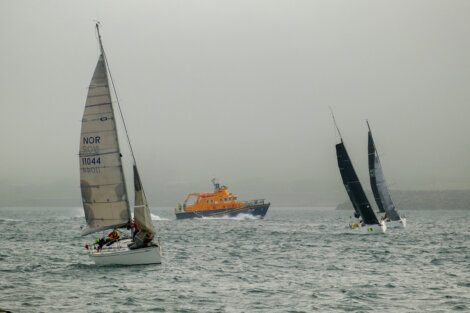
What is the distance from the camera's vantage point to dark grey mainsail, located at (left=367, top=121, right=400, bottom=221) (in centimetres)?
7594

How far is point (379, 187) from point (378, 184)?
1.09 feet

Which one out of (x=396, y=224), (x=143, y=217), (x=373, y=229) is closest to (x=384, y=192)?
(x=396, y=224)

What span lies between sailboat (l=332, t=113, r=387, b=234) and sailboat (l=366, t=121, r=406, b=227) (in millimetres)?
8066

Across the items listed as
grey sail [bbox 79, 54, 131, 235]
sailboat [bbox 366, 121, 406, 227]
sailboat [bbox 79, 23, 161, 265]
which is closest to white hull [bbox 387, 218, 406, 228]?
sailboat [bbox 366, 121, 406, 227]

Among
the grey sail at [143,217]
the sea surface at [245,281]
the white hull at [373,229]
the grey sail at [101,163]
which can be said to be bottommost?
the sea surface at [245,281]

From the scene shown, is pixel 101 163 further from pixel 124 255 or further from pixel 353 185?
pixel 353 185

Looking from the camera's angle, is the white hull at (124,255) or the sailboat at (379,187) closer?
the white hull at (124,255)

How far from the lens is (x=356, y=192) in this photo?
221 ft

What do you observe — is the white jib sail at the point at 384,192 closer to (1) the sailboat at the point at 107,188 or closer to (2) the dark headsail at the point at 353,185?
(2) the dark headsail at the point at 353,185

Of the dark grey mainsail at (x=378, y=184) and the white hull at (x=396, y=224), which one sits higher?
the dark grey mainsail at (x=378, y=184)

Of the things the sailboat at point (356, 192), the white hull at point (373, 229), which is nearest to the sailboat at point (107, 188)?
the sailboat at point (356, 192)

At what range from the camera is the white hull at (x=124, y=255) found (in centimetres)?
3600

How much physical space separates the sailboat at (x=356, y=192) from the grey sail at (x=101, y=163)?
109ft

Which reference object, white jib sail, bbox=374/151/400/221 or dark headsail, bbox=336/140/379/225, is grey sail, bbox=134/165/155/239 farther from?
white jib sail, bbox=374/151/400/221
